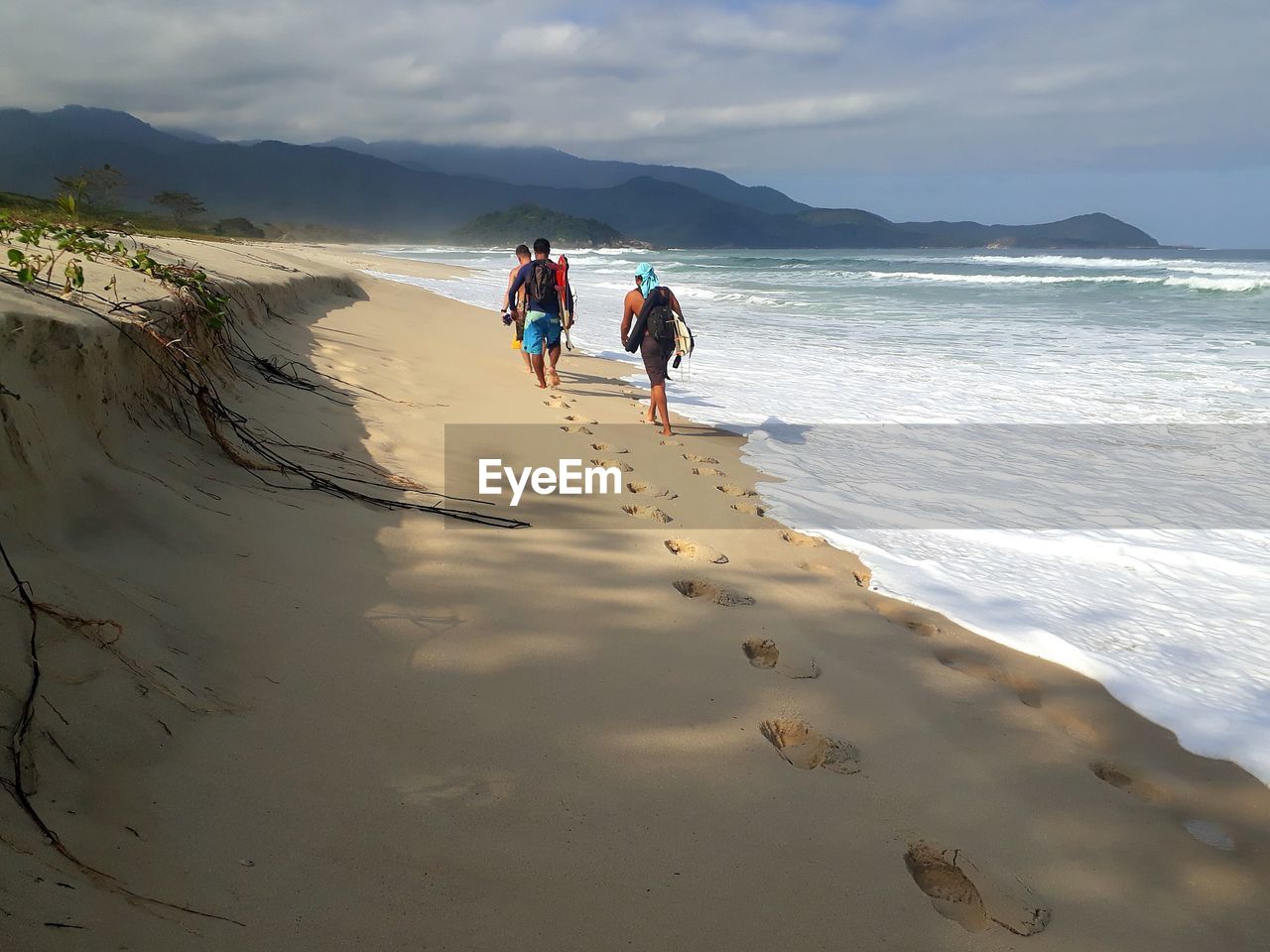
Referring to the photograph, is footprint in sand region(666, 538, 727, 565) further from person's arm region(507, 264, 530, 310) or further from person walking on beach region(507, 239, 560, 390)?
person's arm region(507, 264, 530, 310)

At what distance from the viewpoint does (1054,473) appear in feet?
19.2

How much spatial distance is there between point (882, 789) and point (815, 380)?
7.77 metres

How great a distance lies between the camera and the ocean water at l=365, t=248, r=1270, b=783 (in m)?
3.25

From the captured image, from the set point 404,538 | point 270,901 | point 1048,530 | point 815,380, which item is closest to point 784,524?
point 1048,530

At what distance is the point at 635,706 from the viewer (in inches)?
93.1

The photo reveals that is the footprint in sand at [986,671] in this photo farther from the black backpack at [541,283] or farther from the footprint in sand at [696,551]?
the black backpack at [541,283]

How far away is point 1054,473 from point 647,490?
3.28 meters

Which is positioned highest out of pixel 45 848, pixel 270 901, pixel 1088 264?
pixel 1088 264

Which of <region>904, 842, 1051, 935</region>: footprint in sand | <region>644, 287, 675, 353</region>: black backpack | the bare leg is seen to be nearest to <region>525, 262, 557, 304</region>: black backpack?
<region>644, 287, 675, 353</region>: black backpack

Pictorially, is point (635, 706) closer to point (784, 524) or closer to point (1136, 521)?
point (784, 524)

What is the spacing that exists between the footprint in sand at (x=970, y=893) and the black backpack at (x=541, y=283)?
269 inches

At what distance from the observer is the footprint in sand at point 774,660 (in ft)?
8.93

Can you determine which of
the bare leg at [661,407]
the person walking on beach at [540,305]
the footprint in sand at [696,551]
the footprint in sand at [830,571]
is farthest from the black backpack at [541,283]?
the footprint in sand at [830,571]

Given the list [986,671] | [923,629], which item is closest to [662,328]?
[923,629]
